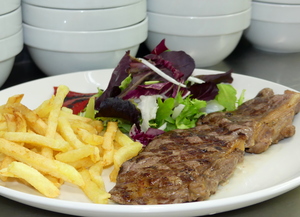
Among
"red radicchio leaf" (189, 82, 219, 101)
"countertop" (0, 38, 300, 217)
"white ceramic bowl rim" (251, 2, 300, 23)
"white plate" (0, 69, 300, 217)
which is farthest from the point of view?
"white ceramic bowl rim" (251, 2, 300, 23)

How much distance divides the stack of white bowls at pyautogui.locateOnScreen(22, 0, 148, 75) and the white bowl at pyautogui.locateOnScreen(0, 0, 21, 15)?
0.12m

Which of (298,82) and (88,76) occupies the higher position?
(88,76)

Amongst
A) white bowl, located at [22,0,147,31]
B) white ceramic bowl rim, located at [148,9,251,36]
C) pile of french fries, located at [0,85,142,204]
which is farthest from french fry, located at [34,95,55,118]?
white ceramic bowl rim, located at [148,9,251,36]

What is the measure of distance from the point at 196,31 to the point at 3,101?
1066mm

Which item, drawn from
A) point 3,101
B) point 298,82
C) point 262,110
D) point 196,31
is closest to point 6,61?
point 3,101

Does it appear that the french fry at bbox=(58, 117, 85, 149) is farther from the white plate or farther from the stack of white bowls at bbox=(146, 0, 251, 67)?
the stack of white bowls at bbox=(146, 0, 251, 67)

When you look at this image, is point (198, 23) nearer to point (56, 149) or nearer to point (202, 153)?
point (202, 153)

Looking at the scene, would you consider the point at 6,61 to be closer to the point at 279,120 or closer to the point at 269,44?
the point at 279,120

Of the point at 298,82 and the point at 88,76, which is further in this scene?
the point at 298,82

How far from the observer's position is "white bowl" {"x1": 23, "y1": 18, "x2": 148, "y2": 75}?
227 cm

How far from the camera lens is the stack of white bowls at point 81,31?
7.25 ft

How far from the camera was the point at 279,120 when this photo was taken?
73.0 inches

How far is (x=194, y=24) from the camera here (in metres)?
2.55

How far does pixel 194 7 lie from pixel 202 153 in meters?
1.14
